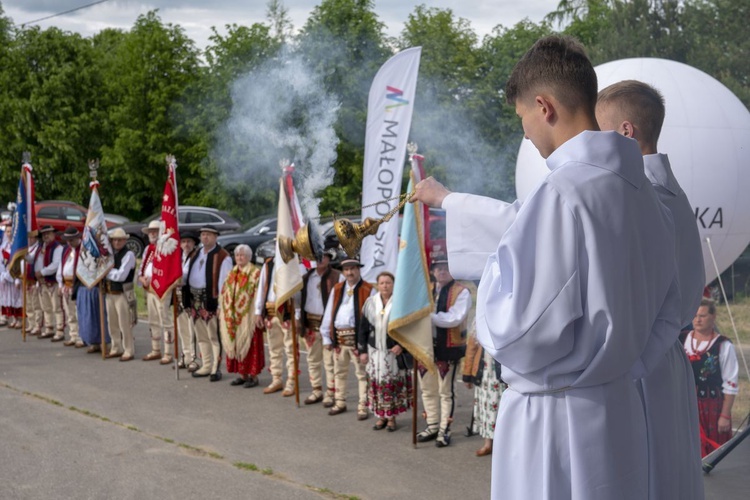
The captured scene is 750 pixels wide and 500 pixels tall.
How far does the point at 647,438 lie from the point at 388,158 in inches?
385

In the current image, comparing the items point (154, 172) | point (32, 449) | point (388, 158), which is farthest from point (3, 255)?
point (154, 172)

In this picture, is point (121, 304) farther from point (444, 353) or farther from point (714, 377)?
point (714, 377)

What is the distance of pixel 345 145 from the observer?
2231 cm

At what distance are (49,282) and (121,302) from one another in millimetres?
2408

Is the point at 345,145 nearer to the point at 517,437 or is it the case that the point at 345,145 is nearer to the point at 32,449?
the point at 32,449

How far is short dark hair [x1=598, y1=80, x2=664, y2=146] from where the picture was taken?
9.48 ft

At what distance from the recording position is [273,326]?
10.4 meters

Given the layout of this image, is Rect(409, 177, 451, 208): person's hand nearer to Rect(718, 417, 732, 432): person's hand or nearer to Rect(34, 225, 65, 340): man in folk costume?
Rect(718, 417, 732, 432): person's hand

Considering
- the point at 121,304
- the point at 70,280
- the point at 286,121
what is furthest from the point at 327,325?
the point at 286,121

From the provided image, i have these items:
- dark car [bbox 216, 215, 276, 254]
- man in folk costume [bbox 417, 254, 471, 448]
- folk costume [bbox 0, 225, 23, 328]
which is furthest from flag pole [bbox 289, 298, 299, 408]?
dark car [bbox 216, 215, 276, 254]

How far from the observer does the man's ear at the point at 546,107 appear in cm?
229

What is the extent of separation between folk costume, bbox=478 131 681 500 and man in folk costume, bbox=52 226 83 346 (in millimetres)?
11747

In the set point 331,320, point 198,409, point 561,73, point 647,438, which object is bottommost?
point 198,409

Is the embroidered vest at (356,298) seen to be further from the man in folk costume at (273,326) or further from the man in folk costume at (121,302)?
the man in folk costume at (121,302)
